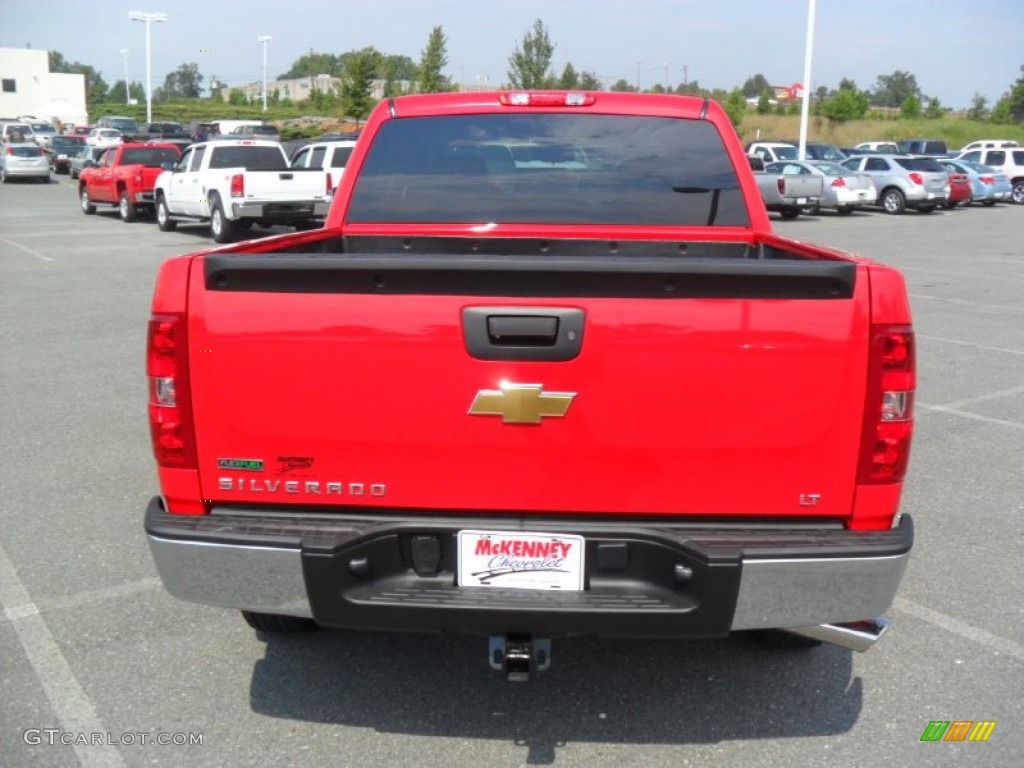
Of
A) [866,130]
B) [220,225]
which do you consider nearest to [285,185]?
[220,225]

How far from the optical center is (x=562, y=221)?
455cm

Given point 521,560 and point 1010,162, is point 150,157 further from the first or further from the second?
point 1010,162

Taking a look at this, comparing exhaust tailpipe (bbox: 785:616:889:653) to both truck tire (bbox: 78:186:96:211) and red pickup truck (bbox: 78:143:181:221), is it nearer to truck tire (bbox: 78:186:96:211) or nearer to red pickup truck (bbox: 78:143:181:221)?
red pickup truck (bbox: 78:143:181:221)

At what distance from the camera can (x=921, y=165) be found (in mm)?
30766

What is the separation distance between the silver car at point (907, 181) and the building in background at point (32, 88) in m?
88.0

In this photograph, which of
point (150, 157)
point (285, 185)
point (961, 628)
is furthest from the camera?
point (150, 157)

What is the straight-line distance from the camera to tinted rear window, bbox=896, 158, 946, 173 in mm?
30589

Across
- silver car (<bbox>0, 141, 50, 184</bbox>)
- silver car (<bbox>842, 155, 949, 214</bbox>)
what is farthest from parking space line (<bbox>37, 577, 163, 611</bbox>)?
silver car (<bbox>0, 141, 50, 184</bbox>)

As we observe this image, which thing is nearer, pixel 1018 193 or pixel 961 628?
pixel 961 628

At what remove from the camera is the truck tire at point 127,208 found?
23828mm

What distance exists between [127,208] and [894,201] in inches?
850

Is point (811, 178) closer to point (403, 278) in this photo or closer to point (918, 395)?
point (918, 395)

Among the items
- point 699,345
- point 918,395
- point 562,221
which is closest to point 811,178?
point 918,395

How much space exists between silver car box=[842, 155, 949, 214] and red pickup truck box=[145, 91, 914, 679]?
98.2ft
